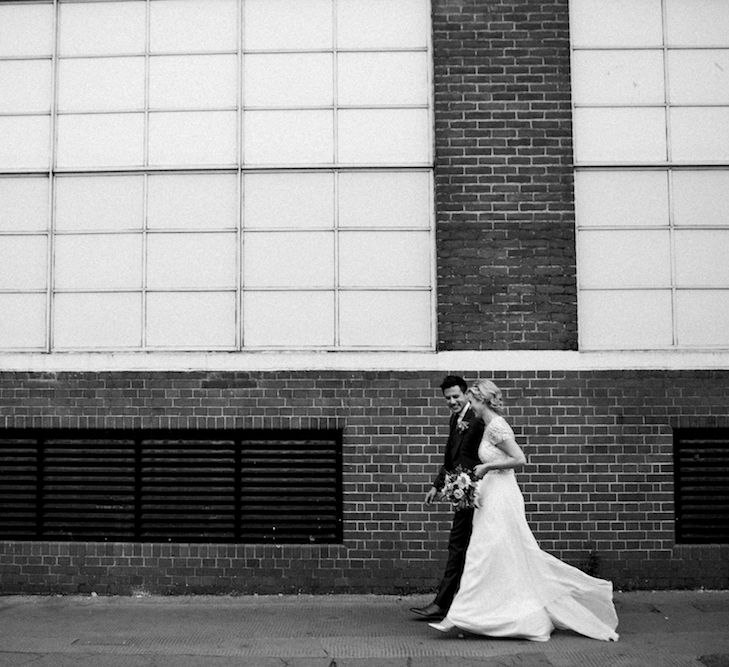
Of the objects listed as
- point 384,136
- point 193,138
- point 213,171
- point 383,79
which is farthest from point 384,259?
point 193,138

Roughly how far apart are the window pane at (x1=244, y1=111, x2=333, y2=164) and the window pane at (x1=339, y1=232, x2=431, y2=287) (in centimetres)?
82

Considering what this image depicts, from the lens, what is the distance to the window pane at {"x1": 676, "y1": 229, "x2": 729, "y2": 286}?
7.76 meters

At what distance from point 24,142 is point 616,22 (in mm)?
5597

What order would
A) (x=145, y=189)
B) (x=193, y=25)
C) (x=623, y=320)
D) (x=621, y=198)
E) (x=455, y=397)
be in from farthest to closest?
(x=193, y=25)
(x=145, y=189)
(x=621, y=198)
(x=623, y=320)
(x=455, y=397)

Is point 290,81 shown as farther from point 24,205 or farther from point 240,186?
point 24,205

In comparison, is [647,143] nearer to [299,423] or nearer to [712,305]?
[712,305]

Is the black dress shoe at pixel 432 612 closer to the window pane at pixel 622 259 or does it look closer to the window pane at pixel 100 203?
the window pane at pixel 622 259

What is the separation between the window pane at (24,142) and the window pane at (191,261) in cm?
139

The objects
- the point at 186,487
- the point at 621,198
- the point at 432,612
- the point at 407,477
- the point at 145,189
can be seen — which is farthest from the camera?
the point at 145,189

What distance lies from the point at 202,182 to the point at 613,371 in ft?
13.3

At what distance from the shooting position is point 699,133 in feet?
25.8

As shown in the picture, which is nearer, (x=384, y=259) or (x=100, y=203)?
(x=384, y=259)

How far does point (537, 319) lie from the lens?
7543 mm

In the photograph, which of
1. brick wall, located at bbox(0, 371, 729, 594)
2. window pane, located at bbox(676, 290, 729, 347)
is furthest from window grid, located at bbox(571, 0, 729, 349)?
brick wall, located at bbox(0, 371, 729, 594)
